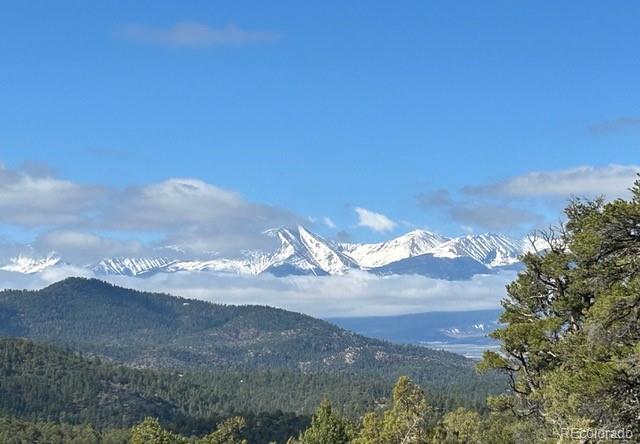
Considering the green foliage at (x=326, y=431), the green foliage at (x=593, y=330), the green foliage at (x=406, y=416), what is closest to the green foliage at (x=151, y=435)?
the green foliage at (x=406, y=416)

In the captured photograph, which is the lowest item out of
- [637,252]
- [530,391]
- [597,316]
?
[530,391]

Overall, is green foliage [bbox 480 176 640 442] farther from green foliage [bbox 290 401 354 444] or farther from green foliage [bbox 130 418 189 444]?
green foliage [bbox 290 401 354 444]

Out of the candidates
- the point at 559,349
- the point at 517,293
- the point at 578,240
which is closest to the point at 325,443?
the point at 517,293

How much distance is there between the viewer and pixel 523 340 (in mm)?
48219

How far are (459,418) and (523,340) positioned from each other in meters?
40.6

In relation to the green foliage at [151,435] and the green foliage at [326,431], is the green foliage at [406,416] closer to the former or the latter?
the green foliage at [151,435]

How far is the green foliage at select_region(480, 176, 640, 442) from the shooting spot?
2998cm

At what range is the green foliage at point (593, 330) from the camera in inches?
1180

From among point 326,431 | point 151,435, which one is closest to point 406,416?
point 151,435

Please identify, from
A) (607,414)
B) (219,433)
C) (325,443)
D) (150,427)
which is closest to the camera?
(607,414)

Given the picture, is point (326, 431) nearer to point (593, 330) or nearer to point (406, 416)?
point (406, 416)

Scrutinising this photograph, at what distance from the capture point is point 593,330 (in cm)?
3181

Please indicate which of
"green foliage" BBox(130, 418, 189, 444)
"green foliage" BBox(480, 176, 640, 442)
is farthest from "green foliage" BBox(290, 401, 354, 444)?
"green foliage" BBox(130, 418, 189, 444)

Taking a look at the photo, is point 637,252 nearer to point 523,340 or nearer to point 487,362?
point 523,340
